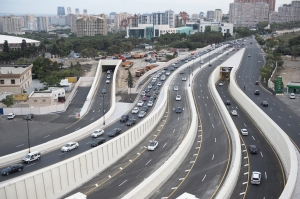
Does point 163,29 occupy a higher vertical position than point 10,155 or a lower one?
higher

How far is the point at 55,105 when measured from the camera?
4550 centimetres

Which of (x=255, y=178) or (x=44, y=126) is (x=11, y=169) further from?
(x=255, y=178)

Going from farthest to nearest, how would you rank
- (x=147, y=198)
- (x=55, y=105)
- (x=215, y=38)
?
(x=215, y=38) < (x=55, y=105) < (x=147, y=198)

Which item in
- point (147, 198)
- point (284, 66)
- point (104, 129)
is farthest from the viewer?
point (284, 66)

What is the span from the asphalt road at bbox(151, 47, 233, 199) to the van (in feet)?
37.4

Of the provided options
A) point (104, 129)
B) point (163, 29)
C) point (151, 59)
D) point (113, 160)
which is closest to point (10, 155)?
point (113, 160)

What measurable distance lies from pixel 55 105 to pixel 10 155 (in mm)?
17254

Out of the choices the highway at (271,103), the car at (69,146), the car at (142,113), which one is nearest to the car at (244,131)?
the highway at (271,103)

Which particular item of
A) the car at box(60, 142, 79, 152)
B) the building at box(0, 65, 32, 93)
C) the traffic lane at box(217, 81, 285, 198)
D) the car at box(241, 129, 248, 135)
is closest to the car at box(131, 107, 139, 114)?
the traffic lane at box(217, 81, 285, 198)

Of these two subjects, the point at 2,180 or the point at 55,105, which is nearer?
the point at 2,180

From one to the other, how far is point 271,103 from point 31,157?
108 ft

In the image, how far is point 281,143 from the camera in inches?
1191

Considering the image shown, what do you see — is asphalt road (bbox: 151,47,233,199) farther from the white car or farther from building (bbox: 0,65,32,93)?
building (bbox: 0,65,32,93)

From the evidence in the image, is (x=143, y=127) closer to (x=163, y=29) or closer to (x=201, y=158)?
(x=201, y=158)
